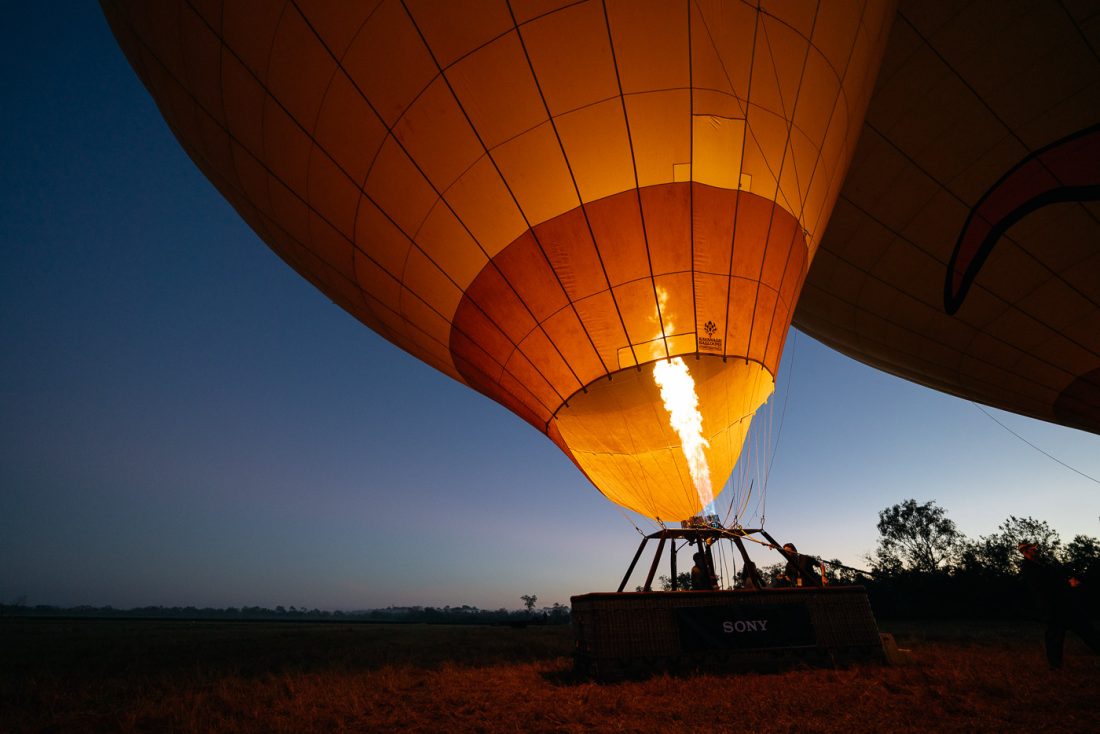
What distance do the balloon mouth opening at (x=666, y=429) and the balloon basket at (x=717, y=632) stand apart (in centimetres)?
134

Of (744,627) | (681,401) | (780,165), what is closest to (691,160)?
(780,165)

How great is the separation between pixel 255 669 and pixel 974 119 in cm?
1132

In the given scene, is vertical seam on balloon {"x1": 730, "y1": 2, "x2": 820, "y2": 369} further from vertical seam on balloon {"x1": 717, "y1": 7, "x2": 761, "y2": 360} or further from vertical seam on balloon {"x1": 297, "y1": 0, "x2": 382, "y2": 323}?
vertical seam on balloon {"x1": 297, "y1": 0, "x2": 382, "y2": 323}

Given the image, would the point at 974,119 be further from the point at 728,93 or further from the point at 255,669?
the point at 255,669

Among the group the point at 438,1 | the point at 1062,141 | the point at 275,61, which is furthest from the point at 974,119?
the point at 275,61

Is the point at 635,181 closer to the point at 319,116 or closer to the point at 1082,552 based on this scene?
the point at 319,116

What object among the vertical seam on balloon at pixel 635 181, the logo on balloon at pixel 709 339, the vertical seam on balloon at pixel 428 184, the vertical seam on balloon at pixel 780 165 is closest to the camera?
the vertical seam on balloon at pixel 635 181

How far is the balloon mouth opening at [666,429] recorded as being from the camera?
5199 millimetres

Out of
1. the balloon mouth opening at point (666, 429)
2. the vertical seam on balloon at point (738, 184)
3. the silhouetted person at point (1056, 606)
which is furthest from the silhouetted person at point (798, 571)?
the vertical seam on balloon at point (738, 184)

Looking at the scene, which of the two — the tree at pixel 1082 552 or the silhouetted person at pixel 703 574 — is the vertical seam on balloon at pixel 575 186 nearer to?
the silhouetted person at pixel 703 574

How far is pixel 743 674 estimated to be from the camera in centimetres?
434

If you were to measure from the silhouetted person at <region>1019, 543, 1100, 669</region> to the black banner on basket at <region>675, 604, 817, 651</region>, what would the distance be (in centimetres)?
184

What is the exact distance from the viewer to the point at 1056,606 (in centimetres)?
447

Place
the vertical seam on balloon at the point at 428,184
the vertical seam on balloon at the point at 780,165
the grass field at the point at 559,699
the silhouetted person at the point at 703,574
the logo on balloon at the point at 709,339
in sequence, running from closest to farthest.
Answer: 1. the grass field at the point at 559,699
2. the vertical seam on balloon at the point at 428,184
3. the vertical seam on balloon at the point at 780,165
4. the logo on balloon at the point at 709,339
5. the silhouetted person at the point at 703,574
